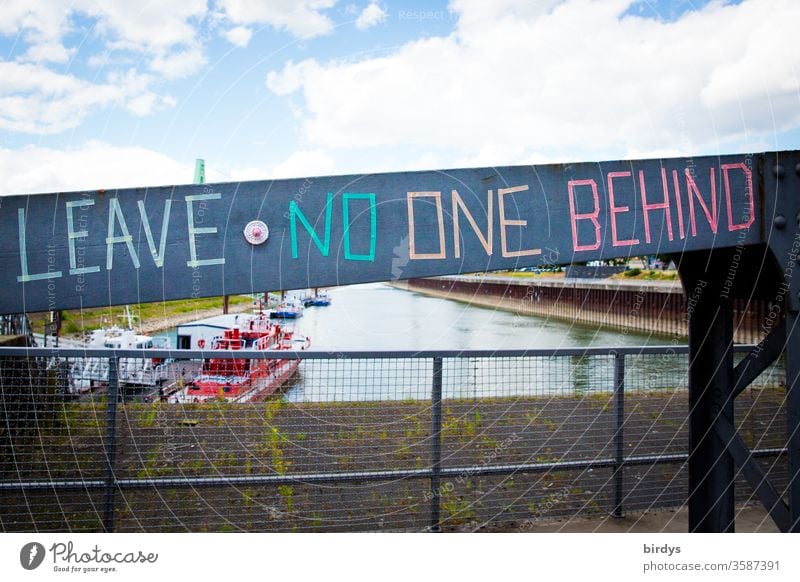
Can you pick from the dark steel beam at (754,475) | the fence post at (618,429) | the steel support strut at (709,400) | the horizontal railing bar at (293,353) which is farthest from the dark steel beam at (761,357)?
the fence post at (618,429)

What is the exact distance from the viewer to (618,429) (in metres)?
4.21

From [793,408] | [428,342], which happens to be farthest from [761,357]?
[428,342]

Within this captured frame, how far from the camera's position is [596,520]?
13.1 ft

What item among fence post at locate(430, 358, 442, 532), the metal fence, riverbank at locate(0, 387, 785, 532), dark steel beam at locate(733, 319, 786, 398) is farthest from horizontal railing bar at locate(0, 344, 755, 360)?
dark steel beam at locate(733, 319, 786, 398)

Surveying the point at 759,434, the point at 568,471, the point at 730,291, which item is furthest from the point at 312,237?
the point at 759,434

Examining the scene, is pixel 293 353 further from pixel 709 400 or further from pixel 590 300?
pixel 590 300

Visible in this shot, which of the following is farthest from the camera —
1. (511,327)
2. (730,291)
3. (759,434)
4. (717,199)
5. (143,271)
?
(511,327)

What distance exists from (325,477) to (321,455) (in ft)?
1.10

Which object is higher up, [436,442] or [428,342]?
[436,442]

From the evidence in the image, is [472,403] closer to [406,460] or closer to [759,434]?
[406,460]

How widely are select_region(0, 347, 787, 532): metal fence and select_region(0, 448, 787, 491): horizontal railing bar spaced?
0.01 m

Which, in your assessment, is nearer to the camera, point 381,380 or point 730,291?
point 730,291

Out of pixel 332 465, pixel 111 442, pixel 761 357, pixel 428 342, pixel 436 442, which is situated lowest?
pixel 428 342

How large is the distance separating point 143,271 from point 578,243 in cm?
145
